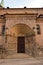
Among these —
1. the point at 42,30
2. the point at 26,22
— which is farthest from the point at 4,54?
the point at 42,30

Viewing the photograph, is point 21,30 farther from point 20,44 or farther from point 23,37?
point 20,44

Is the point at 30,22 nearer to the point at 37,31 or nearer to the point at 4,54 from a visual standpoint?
the point at 37,31

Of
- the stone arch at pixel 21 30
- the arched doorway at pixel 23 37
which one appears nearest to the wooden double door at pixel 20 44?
the arched doorway at pixel 23 37

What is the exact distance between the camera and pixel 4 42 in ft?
55.2

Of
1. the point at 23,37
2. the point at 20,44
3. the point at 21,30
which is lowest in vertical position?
the point at 20,44

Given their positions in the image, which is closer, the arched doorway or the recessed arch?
the arched doorway

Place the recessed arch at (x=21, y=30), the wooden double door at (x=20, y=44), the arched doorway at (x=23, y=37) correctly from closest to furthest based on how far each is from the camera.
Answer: the arched doorway at (x=23, y=37)
the recessed arch at (x=21, y=30)
the wooden double door at (x=20, y=44)

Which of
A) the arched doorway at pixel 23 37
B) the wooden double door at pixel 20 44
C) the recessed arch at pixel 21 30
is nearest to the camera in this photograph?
the arched doorway at pixel 23 37

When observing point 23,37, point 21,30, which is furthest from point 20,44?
point 21,30

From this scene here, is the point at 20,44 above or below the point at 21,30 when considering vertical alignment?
below

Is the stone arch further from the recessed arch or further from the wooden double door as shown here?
the wooden double door

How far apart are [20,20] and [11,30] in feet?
5.85

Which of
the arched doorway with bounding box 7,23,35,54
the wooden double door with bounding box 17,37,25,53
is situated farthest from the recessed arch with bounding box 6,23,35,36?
the wooden double door with bounding box 17,37,25,53

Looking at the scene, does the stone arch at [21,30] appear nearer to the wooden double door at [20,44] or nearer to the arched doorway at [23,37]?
the arched doorway at [23,37]
